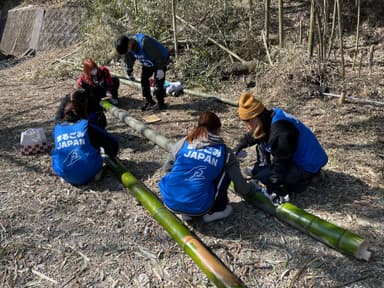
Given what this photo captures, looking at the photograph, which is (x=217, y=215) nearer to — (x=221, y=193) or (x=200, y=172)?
(x=221, y=193)

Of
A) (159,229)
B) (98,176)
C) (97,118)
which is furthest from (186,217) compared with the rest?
(97,118)

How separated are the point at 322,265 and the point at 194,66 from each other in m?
5.15

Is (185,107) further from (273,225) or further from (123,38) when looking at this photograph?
(273,225)

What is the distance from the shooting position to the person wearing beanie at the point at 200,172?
2.93 m

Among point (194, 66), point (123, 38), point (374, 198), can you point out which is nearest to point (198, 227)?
point (374, 198)

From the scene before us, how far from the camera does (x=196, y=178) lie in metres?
2.94

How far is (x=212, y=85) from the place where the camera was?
670 centimetres

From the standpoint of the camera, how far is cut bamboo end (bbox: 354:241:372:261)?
258 cm

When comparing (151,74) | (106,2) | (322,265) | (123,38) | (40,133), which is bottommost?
(322,265)

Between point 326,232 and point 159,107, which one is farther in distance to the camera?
point 159,107

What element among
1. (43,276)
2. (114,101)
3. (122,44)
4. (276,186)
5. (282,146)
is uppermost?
(122,44)

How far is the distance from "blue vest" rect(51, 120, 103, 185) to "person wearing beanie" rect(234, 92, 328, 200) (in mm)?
1499

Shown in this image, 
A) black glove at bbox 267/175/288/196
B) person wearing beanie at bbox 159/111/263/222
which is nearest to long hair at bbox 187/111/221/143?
person wearing beanie at bbox 159/111/263/222

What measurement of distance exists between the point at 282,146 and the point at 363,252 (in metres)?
0.97
